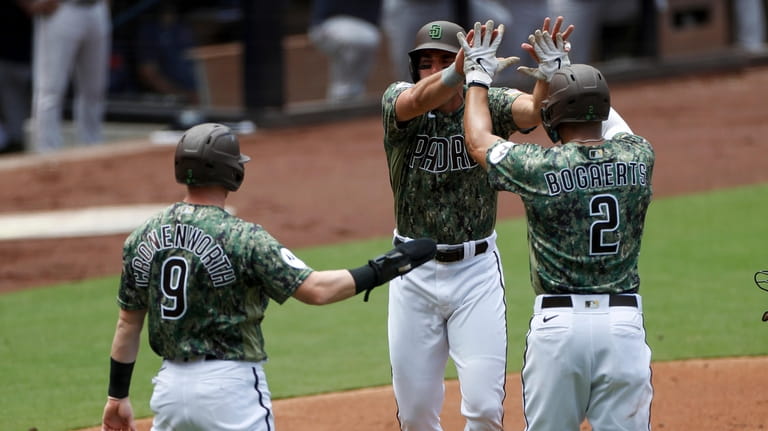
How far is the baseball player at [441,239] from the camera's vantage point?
4855 mm

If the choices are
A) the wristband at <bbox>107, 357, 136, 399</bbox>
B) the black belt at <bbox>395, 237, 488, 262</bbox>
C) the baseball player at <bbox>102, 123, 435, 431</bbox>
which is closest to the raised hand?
the black belt at <bbox>395, 237, 488, 262</bbox>

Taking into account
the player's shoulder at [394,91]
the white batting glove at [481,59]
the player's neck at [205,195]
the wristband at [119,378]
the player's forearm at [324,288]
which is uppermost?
the white batting glove at [481,59]

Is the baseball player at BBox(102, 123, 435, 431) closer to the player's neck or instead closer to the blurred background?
the player's neck

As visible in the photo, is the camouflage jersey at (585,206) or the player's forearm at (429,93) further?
the player's forearm at (429,93)

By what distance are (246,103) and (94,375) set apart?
8.73 m

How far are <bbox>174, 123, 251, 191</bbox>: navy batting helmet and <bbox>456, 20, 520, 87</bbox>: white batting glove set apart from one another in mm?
1081

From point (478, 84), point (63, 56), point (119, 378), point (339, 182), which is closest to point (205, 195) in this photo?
point (119, 378)

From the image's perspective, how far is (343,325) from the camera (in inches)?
326

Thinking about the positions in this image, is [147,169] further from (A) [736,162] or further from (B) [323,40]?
(A) [736,162]

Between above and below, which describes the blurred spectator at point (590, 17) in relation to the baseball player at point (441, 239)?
above

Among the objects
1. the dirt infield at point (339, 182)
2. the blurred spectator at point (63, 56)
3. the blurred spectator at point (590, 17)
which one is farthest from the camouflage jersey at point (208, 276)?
the blurred spectator at point (590, 17)

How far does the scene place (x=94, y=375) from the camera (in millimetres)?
7168

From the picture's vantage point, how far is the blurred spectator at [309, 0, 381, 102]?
1561cm

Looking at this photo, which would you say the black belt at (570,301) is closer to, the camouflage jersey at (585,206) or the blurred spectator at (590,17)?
the camouflage jersey at (585,206)
